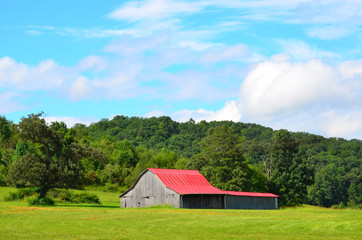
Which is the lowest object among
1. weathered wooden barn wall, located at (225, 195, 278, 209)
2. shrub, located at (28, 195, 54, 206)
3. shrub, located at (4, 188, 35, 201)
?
weathered wooden barn wall, located at (225, 195, 278, 209)

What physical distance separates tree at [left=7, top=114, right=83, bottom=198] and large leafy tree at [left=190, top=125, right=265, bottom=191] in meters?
28.8

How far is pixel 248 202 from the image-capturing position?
218 feet

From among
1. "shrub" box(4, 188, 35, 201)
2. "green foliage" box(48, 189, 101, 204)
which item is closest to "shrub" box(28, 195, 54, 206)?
"green foliage" box(48, 189, 101, 204)

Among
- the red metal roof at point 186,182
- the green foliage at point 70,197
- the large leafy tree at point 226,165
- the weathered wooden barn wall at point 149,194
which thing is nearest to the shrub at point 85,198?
the green foliage at point 70,197

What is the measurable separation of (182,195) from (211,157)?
27.0 metres

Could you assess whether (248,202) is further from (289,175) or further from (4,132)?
(4,132)

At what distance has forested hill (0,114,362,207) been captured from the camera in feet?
200

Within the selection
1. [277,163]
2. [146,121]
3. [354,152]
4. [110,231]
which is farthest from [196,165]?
[146,121]

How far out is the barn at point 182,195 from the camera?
60.6 metres

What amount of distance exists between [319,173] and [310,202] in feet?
29.5

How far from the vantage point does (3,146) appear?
124438 millimetres

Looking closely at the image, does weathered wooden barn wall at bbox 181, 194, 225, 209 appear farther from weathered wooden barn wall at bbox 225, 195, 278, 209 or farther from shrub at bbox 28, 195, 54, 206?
shrub at bbox 28, 195, 54, 206

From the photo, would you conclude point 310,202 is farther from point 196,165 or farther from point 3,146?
point 3,146

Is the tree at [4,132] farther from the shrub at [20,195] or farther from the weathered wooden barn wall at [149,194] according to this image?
the weathered wooden barn wall at [149,194]
